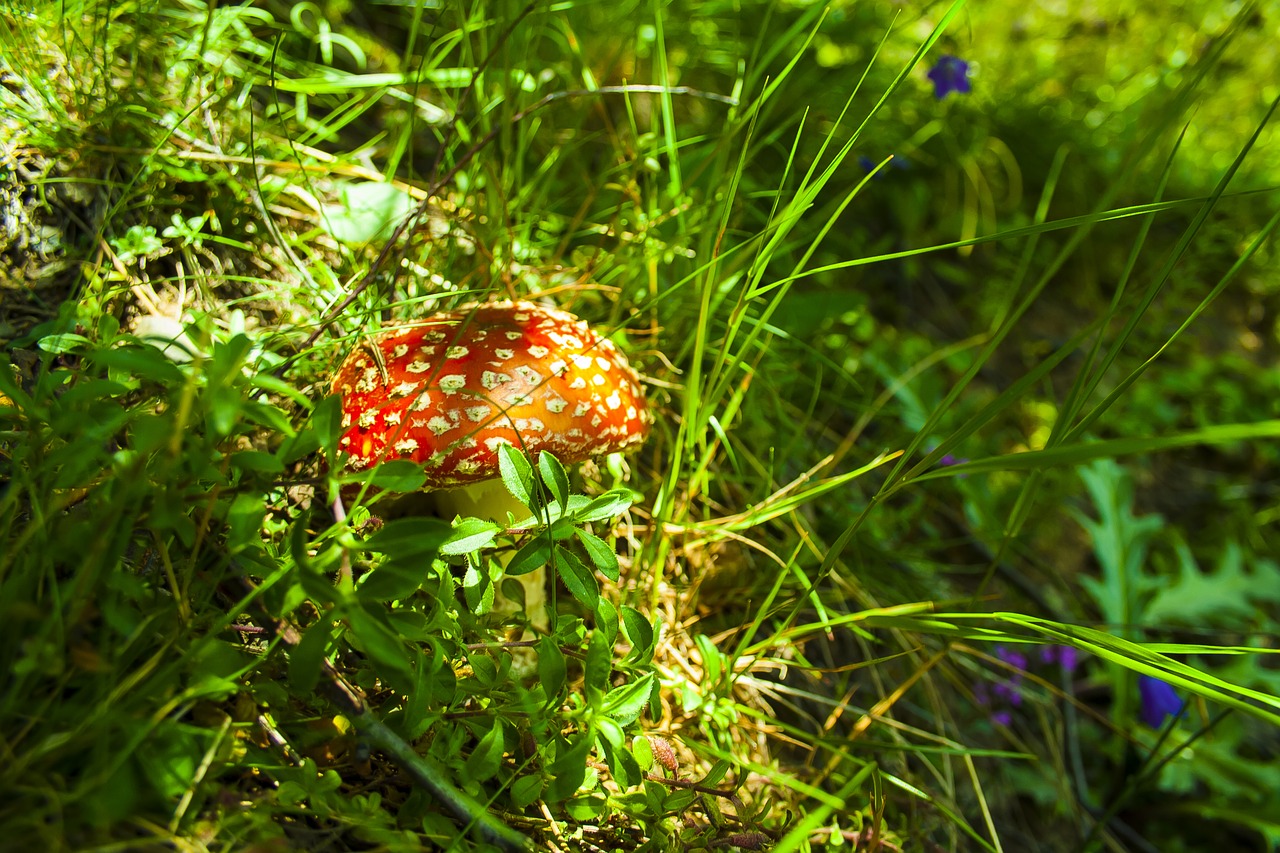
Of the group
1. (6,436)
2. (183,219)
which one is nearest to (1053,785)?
(6,436)

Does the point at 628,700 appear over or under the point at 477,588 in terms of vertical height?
under

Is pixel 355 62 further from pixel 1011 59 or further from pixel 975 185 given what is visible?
pixel 1011 59

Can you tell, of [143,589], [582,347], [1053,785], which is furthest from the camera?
[1053,785]

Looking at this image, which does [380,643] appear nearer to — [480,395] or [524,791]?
[524,791]

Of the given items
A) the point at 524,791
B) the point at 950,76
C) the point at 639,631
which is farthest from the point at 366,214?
the point at 950,76

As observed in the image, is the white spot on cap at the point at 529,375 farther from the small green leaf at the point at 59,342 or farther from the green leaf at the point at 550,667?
the small green leaf at the point at 59,342

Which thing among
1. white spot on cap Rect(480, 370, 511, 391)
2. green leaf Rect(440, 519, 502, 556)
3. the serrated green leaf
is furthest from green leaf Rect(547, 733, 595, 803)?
white spot on cap Rect(480, 370, 511, 391)
